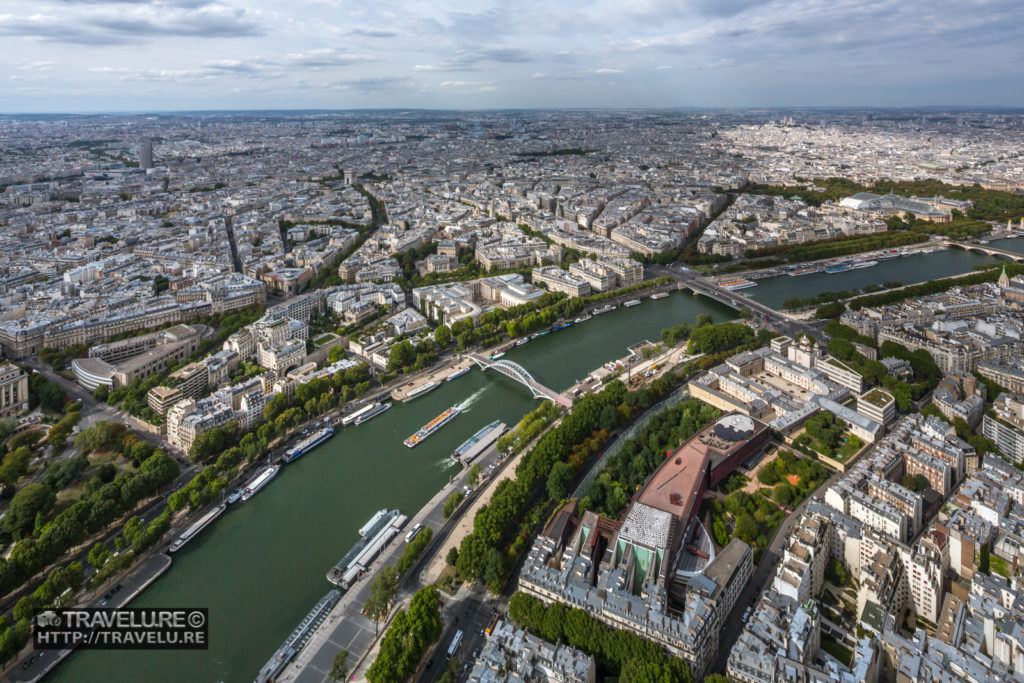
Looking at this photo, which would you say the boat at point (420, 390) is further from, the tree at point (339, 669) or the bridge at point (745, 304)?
the bridge at point (745, 304)

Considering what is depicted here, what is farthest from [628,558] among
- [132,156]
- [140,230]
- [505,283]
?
[132,156]

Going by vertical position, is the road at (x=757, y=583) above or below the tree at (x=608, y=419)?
below

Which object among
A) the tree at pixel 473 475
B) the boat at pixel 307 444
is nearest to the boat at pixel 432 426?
the boat at pixel 307 444

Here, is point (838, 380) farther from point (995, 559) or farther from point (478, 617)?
point (478, 617)

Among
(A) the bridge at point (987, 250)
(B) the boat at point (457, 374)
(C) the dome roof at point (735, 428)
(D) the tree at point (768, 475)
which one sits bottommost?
(B) the boat at point (457, 374)

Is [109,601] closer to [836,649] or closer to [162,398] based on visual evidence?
[162,398]

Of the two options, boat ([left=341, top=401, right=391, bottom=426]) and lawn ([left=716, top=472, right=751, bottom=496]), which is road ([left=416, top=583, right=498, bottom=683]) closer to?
lawn ([left=716, top=472, right=751, bottom=496])
